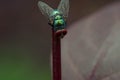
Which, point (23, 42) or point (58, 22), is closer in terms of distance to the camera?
point (58, 22)

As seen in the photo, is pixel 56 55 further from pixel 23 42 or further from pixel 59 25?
pixel 23 42

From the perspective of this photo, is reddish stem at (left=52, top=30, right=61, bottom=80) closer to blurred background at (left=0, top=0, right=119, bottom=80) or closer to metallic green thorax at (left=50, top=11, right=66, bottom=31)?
metallic green thorax at (left=50, top=11, right=66, bottom=31)

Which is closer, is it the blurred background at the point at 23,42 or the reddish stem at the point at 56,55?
the reddish stem at the point at 56,55

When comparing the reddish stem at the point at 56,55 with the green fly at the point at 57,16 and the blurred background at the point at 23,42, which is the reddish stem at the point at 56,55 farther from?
the blurred background at the point at 23,42

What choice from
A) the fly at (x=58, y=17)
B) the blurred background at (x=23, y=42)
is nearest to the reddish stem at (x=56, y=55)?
the fly at (x=58, y=17)

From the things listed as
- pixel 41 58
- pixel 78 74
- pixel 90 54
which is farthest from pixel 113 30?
pixel 41 58

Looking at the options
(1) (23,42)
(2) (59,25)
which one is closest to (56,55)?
(2) (59,25)

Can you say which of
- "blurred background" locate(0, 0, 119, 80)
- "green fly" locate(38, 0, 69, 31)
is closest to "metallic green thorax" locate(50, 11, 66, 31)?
"green fly" locate(38, 0, 69, 31)

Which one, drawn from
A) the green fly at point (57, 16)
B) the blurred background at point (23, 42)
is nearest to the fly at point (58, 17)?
the green fly at point (57, 16)

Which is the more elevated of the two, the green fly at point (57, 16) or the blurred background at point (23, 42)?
the green fly at point (57, 16)
